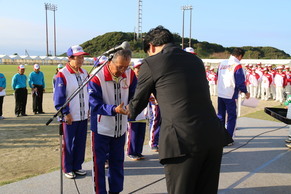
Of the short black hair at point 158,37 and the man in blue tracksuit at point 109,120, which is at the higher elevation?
the short black hair at point 158,37

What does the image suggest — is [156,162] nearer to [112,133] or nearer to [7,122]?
[112,133]

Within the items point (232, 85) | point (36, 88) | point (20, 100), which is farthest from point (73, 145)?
point (36, 88)

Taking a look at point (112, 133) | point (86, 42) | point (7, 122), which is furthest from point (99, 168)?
point (86, 42)

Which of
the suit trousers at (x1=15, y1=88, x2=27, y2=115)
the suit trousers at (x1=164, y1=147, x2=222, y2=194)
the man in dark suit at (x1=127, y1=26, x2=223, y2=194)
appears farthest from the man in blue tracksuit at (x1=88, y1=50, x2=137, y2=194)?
the suit trousers at (x1=15, y1=88, x2=27, y2=115)

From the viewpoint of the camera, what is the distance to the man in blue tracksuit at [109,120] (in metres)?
3.18

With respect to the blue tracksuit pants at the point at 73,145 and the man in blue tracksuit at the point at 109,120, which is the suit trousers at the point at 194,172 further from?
the blue tracksuit pants at the point at 73,145

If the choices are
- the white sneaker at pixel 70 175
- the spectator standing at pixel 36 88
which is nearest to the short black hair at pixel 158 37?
the white sneaker at pixel 70 175

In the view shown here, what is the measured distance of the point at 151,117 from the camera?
5.84 meters

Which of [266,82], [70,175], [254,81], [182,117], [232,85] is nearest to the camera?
[182,117]

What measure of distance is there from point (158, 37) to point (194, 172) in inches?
43.6

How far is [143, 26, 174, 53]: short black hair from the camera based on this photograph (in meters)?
2.23

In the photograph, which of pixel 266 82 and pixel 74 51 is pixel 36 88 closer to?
pixel 74 51

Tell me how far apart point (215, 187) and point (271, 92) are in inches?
658

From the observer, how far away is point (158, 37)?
224 centimetres
